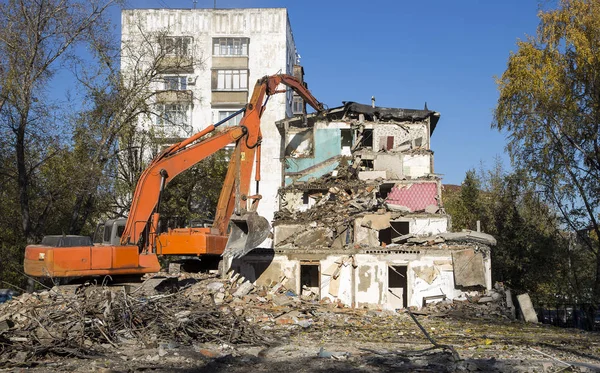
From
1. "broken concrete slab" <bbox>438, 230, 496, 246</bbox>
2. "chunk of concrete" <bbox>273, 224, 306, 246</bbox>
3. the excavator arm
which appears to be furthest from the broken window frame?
"broken concrete slab" <bbox>438, 230, 496, 246</bbox>

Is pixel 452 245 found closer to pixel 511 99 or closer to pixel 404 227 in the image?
pixel 404 227

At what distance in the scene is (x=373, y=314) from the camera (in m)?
17.6

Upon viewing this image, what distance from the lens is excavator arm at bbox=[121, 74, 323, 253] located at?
1580cm

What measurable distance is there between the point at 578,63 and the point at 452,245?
8642 millimetres

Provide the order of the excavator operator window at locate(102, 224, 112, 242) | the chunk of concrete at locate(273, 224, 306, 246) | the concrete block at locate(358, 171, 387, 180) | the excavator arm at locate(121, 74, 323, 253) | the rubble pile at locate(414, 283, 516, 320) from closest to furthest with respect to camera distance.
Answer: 1. the excavator arm at locate(121, 74, 323, 253)
2. the excavator operator window at locate(102, 224, 112, 242)
3. the rubble pile at locate(414, 283, 516, 320)
4. the chunk of concrete at locate(273, 224, 306, 246)
5. the concrete block at locate(358, 171, 387, 180)

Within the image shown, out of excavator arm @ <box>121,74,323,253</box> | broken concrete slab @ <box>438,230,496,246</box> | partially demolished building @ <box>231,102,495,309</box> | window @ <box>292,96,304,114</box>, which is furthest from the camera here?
window @ <box>292,96,304,114</box>

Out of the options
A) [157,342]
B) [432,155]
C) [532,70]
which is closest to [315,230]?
[432,155]

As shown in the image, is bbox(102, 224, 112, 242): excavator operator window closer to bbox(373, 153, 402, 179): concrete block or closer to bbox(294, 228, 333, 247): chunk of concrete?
bbox(294, 228, 333, 247): chunk of concrete

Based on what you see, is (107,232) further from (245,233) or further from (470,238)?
(470,238)

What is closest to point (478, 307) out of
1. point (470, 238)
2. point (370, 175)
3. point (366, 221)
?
point (470, 238)

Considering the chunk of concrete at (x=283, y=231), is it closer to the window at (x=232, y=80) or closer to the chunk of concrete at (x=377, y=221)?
the chunk of concrete at (x=377, y=221)

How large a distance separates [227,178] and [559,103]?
13441mm

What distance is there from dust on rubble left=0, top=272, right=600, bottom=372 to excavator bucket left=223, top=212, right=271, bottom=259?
173 centimetres

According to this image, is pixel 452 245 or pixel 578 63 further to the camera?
pixel 578 63
